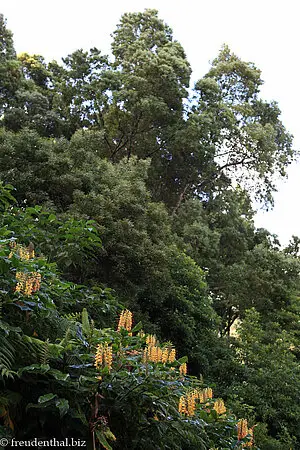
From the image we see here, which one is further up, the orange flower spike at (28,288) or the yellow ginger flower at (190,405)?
the orange flower spike at (28,288)

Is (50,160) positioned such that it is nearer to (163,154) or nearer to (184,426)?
(184,426)

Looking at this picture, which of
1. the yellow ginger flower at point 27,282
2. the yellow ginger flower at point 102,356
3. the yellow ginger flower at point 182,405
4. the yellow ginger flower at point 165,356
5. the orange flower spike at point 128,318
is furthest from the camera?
the orange flower spike at point 128,318

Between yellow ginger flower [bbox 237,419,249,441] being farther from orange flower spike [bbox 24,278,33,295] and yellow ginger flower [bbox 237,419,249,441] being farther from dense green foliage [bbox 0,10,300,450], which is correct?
orange flower spike [bbox 24,278,33,295]

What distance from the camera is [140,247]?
267 inches

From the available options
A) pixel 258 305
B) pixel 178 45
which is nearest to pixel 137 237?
pixel 258 305

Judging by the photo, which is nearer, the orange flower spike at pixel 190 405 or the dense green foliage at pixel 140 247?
the dense green foliage at pixel 140 247

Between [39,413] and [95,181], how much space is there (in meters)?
5.48

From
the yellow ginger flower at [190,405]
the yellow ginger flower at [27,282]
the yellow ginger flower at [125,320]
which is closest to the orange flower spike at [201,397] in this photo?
the yellow ginger flower at [190,405]

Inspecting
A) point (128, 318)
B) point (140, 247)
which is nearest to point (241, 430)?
point (128, 318)

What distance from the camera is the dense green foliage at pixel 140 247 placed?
86.3 inches

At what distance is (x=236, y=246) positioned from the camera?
14.4 metres

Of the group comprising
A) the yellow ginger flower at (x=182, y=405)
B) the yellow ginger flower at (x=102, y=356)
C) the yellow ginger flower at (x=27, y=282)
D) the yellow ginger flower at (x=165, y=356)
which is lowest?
the yellow ginger flower at (x=182, y=405)

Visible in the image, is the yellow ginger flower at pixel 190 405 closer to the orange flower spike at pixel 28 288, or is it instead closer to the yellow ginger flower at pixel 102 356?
the yellow ginger flower at pixel 102 356

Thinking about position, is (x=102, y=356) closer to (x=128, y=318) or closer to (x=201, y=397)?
(x=128, y=318)
